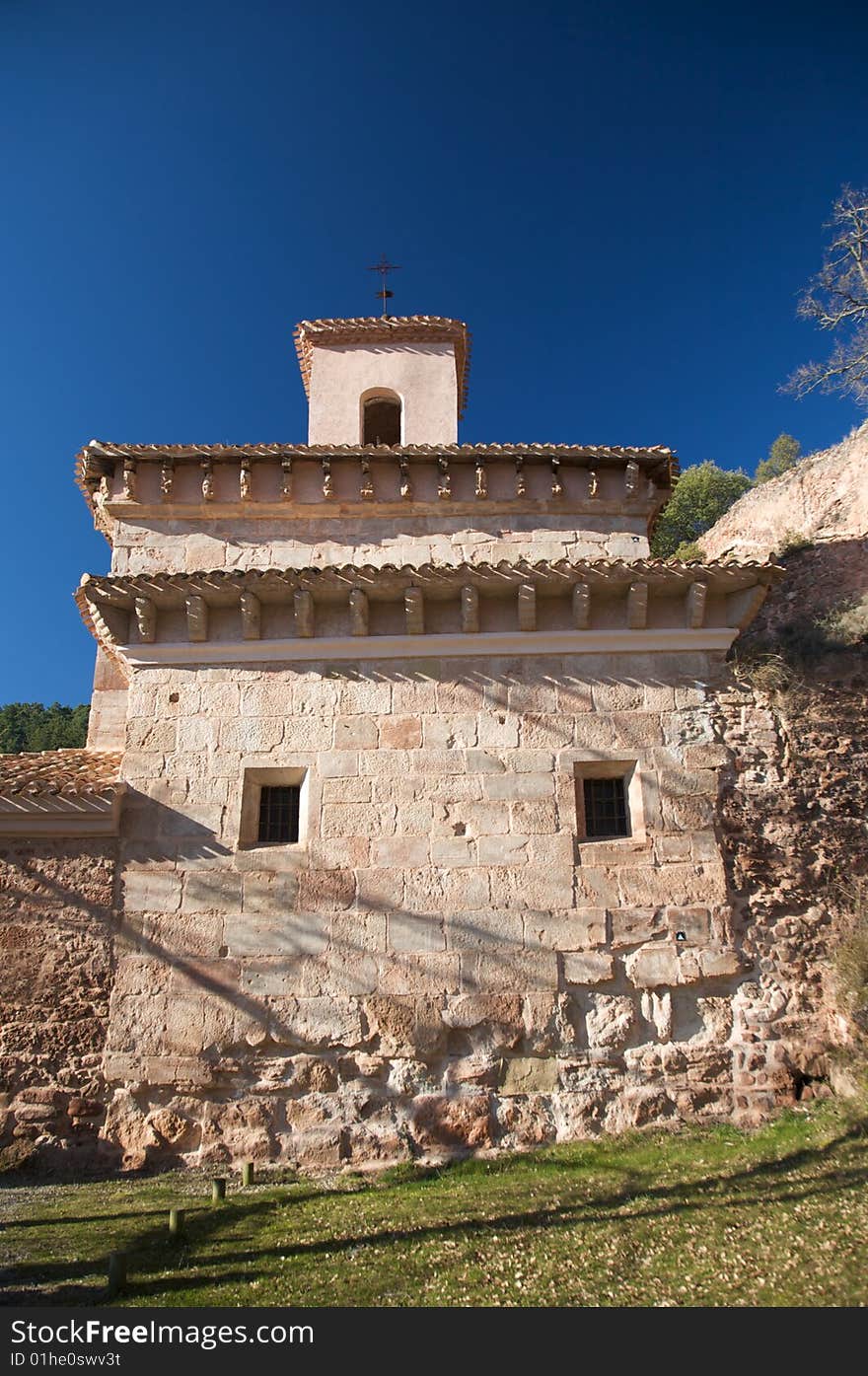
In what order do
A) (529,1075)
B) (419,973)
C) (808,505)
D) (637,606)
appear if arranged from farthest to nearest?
(808,505), (637,606), (419,973), (529,1075)

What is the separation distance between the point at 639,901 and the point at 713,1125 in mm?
1951

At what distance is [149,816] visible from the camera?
8719 millimetres

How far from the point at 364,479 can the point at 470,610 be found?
292cm

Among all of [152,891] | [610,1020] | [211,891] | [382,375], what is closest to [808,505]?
[382,375]

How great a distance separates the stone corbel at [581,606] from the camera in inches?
351

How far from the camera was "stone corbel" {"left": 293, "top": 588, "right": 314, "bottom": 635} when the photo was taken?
8.89 metres

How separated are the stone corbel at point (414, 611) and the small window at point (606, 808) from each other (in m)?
2.26

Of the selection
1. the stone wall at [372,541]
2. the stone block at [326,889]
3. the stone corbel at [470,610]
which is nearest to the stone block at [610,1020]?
the stone block at [326,889]

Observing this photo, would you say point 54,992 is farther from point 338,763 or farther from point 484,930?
point 484,930

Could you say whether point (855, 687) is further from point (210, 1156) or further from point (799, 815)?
point (210, 1156)

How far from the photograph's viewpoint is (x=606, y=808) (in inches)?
351

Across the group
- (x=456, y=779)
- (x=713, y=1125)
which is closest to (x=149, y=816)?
(x=456, y=779)

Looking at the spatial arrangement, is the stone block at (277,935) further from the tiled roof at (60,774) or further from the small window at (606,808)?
the small window at (606,808)

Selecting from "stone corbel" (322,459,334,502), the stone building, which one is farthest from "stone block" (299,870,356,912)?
"stone corbel" (322,459,334,502)
